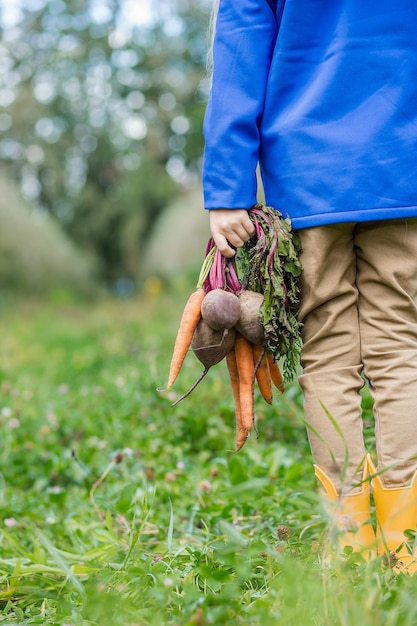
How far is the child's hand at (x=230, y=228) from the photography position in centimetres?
176

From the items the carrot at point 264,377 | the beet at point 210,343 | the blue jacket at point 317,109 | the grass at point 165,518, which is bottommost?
the grass at point 165,518

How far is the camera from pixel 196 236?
46.2ft

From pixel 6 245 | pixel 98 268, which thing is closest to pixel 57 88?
pixel 98 268

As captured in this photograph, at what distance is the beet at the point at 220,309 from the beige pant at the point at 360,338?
186 millimetres

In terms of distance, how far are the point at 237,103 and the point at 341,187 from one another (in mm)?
334

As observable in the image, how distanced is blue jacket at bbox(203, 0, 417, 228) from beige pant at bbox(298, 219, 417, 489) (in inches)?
3.7

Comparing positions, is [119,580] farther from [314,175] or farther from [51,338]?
[51,338]

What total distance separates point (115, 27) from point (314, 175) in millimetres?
24212

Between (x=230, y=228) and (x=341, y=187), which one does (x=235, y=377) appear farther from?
(x=341, y=187)

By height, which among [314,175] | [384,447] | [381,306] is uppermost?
[314,175]

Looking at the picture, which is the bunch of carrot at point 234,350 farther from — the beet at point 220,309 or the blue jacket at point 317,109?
the blue jacket at point 317,109

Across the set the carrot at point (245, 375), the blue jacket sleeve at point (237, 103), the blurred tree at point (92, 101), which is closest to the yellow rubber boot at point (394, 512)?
the carrot at point (245, 375)

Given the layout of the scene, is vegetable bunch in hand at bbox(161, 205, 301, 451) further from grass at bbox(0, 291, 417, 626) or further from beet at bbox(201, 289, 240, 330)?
grass at bbox(0, 291, 417, 626)

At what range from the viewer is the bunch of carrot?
1.79 metres
